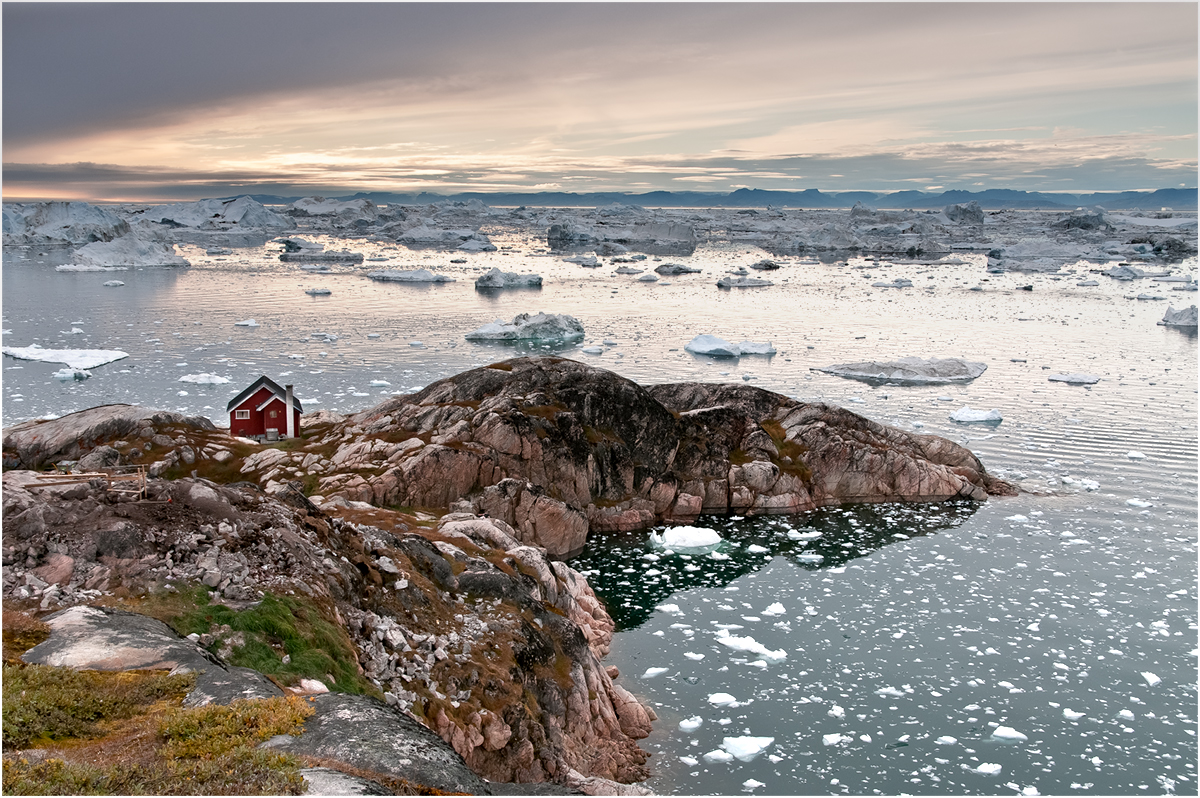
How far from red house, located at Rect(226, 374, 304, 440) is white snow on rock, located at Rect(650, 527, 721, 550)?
16769 mm

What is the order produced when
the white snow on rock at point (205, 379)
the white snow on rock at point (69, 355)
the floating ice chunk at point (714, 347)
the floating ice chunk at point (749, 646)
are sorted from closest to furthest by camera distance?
the floating ice chunk at point (749, 646)
the white snow on rock at point (205, 379)
the white snow on rock at point (69, 355)
the floating ice chunk at point (714, 347)

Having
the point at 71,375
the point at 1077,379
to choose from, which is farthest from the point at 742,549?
the point at 71,375

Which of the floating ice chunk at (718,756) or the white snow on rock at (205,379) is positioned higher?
the white snow on rock at (205,379)

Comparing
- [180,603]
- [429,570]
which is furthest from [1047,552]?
[180,603]


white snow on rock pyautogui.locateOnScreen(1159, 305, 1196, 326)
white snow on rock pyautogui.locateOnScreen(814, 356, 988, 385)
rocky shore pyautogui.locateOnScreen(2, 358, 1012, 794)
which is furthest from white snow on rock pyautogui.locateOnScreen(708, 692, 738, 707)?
white snow on rock pyautogui.locateOnScreen(1159, 305, 1196, 326)

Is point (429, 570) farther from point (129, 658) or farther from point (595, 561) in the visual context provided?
point (595, 561)

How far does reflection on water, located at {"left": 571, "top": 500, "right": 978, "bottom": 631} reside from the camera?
3128 cm

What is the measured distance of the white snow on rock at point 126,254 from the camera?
117312 millimetres

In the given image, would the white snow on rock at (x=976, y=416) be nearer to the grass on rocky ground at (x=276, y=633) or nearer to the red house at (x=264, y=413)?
the red house at (x=264, y=413)

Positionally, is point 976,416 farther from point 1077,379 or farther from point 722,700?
point 722,700

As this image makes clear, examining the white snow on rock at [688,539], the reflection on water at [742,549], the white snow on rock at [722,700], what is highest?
the white snow on rock at [688,539]

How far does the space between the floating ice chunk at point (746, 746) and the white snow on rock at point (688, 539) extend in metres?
13.3

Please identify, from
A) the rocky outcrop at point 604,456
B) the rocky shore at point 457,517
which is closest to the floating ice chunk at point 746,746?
the rocky shore at point 457,517

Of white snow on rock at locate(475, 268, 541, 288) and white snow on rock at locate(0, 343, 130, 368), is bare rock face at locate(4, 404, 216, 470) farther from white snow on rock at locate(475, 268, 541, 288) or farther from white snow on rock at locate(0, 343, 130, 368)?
white snow on rock at locate(475, 268, 541, 288)
